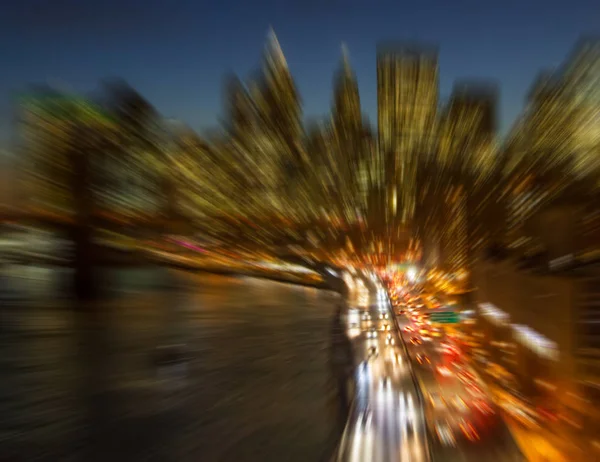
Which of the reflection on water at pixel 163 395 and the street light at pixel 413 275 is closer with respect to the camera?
the reflection on water at pixel 163 395

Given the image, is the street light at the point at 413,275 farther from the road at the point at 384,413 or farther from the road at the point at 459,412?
the road at the point at 459,412

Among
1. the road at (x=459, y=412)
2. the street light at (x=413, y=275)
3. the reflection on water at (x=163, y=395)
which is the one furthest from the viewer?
the street light at (x=413, y=275)

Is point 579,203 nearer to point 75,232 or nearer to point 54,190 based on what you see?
point 75,232

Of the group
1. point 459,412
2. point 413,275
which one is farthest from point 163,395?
point 413,275

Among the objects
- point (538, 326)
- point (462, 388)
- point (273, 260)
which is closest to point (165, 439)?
point (462, 388)

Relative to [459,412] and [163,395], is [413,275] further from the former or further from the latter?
[459,412]

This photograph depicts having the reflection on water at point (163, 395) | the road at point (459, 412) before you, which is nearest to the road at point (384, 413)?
the road at point (459, 412)
